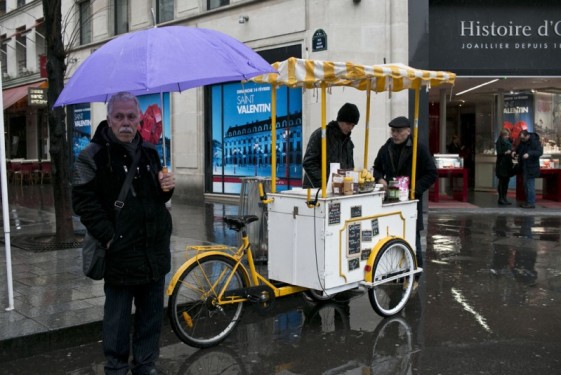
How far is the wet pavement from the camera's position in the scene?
453 centimetres

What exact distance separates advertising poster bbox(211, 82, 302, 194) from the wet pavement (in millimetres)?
5953

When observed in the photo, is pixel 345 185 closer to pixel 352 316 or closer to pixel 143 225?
pixel 352 316

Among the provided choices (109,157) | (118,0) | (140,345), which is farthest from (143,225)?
(118,0)

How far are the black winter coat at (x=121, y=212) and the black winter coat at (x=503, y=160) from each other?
12.3 metres

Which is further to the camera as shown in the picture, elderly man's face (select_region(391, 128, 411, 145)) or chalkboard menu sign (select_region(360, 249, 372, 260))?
elderly man's face (select_region(391, 128, 411, 145))

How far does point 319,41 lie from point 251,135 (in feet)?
10.1

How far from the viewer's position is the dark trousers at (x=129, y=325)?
12.5 feet

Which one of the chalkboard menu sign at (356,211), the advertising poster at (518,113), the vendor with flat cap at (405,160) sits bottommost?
the chalkboard menu sign at (356,211)

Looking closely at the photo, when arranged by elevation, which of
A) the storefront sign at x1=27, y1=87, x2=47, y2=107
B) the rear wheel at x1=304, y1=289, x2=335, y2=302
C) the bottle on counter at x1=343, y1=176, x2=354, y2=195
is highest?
the storefront sign at x1=27, y1=87, x2=47, y2=107

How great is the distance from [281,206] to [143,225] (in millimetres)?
1939

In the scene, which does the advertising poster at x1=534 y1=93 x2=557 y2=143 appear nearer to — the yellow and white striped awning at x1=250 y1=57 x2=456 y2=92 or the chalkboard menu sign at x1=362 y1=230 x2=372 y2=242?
the yellow and white striped awning at x1=250 y1=57 x2=456 y2=92


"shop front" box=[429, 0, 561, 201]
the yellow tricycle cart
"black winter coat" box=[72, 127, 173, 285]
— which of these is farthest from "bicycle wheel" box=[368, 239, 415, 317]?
"shop front" box=[429, 0, 561, 201]

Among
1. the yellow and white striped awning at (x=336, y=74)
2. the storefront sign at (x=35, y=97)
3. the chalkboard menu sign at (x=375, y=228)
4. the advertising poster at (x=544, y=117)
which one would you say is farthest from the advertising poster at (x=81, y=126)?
the chalkboard menu sign at (x=375, y=228)

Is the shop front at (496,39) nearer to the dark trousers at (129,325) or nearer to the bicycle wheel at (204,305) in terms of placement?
the bicycle wheel at (204,305)
